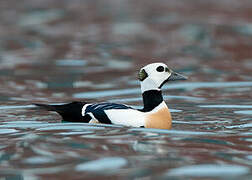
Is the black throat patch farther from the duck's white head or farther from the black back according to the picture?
the black back

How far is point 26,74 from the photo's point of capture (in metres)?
15.5

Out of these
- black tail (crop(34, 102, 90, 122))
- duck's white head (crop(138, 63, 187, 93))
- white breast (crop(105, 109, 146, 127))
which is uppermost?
duck's white head (crop(138, 63, 187, 93))

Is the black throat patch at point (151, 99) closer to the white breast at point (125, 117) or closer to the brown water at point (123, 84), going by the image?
the white breast at point (125, 117)

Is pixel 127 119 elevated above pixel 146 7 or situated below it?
below

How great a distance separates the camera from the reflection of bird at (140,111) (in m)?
8.54

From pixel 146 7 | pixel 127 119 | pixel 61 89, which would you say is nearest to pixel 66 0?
pixel 146 7

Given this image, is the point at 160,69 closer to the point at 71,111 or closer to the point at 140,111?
the point at 140,111

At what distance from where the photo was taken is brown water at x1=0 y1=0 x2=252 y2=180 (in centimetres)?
697

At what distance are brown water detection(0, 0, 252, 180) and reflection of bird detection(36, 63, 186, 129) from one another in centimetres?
11

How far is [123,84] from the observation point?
47.3 feet

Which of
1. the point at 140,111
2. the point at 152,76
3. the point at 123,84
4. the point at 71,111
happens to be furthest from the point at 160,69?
the point at 123,84

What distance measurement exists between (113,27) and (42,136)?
504 inches

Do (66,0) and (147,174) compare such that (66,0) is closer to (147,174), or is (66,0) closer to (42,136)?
(42,136)

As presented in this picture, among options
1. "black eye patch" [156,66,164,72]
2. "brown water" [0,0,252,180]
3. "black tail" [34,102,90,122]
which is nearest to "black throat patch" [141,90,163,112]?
"black eye patch" [156,66,164,72]
